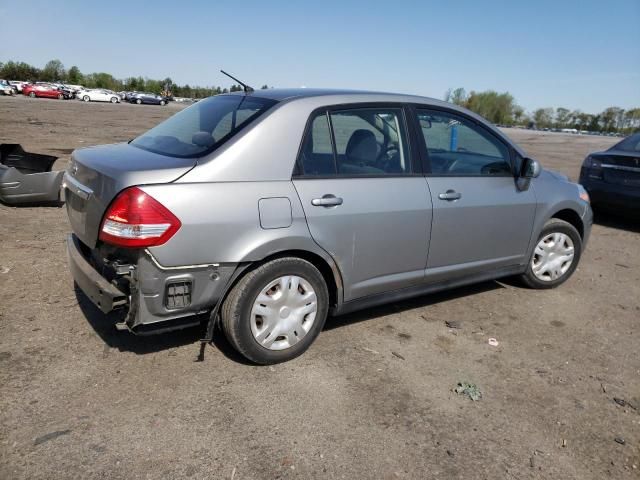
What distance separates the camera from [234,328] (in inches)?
124

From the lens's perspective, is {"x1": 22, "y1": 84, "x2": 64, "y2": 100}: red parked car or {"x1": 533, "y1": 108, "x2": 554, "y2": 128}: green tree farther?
{"x1": 533, "y1": 108, "x2": 554, "y2": 128}: green tree

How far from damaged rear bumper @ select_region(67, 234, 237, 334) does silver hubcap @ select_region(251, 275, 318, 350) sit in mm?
312

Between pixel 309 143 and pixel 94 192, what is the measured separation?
1.33 metres

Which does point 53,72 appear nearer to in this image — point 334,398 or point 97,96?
point 97,96

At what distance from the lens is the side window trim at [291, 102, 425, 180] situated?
3.29m

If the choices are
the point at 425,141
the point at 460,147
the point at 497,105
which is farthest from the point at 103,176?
the point at 497,105

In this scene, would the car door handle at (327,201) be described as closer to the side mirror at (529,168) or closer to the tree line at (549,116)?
the side mirror at (529,168)

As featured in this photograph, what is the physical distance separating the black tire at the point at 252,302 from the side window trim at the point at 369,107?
1.85 ft

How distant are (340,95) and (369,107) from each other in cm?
24

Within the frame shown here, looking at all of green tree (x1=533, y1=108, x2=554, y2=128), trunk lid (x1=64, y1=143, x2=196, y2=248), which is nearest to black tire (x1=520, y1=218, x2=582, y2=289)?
trunk lid (x1=64, y1=143, x2=196, y2=248)

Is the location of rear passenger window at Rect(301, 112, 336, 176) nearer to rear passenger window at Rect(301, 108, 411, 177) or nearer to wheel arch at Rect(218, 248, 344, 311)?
rear passenger window at Rect(301, 108, 411, 177)

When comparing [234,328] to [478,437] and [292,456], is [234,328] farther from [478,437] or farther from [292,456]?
[478,437]

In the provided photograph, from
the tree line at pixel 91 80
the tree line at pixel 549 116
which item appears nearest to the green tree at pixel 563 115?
the tree line at pixel 549 116

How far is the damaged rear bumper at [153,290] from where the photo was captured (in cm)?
285
